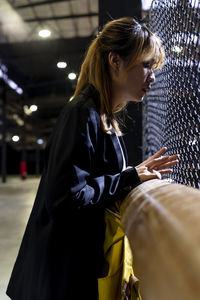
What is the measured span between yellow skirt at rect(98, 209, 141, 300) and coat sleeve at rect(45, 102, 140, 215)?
79 mm

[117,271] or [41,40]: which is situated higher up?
[41,40]

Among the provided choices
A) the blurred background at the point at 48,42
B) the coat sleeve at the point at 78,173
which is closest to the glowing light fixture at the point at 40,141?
the blurred background at the point at 48,42

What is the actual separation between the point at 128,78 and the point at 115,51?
0.28 ft

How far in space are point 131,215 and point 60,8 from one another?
7.31 m

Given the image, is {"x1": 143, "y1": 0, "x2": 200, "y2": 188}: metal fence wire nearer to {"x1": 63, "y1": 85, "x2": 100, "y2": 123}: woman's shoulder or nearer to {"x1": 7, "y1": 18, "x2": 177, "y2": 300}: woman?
{"x1": 7, "y1": 18, "x2": 177, "y2": 300}: woman

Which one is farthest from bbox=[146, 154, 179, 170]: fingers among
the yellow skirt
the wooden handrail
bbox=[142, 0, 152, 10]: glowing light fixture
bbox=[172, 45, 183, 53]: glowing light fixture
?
bbox=[142, 0, 152, 10]: glowing light fixture

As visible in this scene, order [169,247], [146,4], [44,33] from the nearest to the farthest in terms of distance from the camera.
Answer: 1. [169,247]
2. [146,4]
3. [44,33]

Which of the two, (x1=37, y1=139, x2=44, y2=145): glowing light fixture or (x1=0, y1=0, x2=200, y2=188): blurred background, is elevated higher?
(x1=0, y1=0, x2=200, y2=188): blurred background

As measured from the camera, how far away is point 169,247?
0.95ft

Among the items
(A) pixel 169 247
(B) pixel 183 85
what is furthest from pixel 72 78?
(A) pixel 169 247

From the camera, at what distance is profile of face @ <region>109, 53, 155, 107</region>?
95cm

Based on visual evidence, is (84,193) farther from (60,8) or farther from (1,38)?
(1,38)

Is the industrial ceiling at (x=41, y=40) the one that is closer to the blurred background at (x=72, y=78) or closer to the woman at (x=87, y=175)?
the blurred background at (x=72, y=78)

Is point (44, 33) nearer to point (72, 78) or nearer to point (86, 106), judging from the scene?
point (72, 78)
